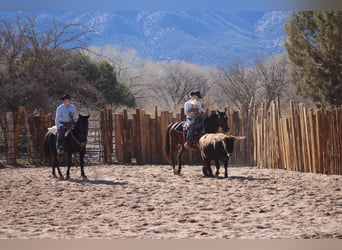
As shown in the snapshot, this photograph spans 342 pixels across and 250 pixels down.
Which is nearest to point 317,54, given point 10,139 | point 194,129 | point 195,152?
point 195,152

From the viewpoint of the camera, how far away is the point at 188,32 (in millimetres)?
13680

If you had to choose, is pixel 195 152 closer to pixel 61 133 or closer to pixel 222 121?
pixel 222 121

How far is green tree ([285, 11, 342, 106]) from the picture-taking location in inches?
416

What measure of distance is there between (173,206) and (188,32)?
7732 millimetres

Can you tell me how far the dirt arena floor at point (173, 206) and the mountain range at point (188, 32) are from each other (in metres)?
2.62

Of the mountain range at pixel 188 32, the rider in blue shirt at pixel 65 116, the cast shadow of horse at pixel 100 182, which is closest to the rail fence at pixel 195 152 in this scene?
the mountain range at pixel 188 32

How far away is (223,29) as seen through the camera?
43.9 feet

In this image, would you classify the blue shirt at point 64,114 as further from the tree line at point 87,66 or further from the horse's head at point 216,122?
the tree line at point 87,66

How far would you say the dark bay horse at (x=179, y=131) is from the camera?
28.7 feet

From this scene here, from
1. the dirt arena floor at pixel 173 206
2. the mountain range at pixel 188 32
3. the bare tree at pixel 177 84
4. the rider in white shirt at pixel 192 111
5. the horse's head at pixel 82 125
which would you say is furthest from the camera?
the bare tree at pixel 177 84

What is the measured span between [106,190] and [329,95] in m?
5.51

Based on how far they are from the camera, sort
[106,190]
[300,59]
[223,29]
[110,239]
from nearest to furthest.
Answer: [110,239]
[106,190]
[300,59]
[223,29]
